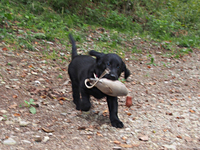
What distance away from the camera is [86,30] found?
7441 millimetres

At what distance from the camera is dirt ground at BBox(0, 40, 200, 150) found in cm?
264

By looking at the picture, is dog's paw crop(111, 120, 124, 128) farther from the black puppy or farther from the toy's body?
the toy's body

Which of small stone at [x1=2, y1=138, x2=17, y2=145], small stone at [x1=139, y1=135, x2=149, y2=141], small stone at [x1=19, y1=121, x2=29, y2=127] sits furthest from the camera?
small stone at [x1=139, y1=135, x2=149, y2=141]

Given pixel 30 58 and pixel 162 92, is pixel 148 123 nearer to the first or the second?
pixel 162 92

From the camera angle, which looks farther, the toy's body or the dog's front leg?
the dog's front leg

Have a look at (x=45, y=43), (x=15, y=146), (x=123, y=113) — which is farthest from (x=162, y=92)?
(x=15, y=146)

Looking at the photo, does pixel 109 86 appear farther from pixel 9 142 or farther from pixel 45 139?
pixel 9 142

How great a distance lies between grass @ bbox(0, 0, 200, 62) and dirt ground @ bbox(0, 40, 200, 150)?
0.66 m

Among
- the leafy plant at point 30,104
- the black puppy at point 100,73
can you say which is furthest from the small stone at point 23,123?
the black puppy at point 100,73

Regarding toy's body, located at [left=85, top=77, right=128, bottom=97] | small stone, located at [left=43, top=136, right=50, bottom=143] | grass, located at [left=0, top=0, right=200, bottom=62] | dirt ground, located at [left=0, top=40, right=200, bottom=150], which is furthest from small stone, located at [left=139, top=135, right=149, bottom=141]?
grass, located at [left=0, top=0, right=200, bottom=62]

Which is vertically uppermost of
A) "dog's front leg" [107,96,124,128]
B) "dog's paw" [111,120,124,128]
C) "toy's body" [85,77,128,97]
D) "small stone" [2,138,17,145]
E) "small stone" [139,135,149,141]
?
"toy's body" [85,77,128,97]

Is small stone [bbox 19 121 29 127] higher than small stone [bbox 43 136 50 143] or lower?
higher

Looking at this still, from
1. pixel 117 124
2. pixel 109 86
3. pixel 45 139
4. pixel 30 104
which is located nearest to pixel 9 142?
pixel 45 139

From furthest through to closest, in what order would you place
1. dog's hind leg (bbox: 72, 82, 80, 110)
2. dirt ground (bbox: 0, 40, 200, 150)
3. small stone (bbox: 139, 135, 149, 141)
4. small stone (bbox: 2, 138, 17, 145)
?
dog's hind leg (bbox: 72, 82, 80, 110) → small stone (bbox: 139, 135, 149, 141) → dirt ground (bbox: 0, 40, 200, 150) → small stone (bbox: 2, 138, 17, 145)
